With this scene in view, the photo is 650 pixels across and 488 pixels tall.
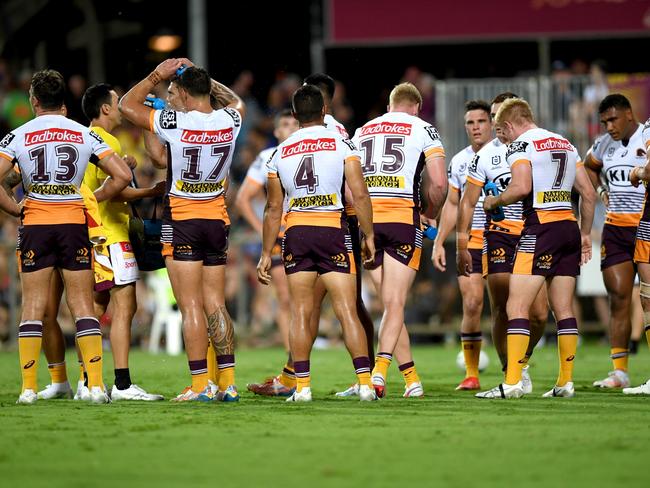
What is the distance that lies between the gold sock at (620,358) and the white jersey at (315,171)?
11.3 feet

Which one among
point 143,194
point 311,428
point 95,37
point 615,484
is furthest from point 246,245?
point 615,484

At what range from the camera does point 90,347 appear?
9789 millimetres

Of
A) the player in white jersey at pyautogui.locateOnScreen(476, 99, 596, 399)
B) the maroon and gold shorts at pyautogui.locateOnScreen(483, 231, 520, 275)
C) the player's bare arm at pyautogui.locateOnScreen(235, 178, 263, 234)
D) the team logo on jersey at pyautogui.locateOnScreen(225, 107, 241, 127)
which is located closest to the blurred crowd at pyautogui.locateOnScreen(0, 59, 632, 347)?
the player's bare arm at pyautogui.locateOnScreen(235, 178, 263, 234)

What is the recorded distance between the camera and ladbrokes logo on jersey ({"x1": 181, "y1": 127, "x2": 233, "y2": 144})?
31.7 feet

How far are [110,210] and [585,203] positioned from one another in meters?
4.13

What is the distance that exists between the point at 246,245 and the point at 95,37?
674cm

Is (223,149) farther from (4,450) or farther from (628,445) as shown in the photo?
(628,445)

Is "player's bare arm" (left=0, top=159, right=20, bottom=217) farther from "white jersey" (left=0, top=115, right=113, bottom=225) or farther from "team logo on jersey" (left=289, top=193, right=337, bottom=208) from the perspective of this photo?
"team logo on jersey" (left=289, top=193, right=337, bottom=208)

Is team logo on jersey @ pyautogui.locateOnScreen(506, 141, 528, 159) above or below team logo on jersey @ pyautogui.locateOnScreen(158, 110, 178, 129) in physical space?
below

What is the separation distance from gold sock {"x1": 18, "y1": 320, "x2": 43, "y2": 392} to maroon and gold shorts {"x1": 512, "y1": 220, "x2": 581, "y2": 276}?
12.9 feet

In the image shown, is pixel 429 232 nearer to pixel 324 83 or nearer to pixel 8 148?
pixel 324 83

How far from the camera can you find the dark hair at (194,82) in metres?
9.73

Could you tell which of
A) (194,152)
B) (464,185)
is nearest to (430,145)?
(464,185)

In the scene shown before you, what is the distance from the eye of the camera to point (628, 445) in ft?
22.7
